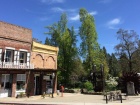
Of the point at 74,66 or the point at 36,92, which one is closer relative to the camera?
the point at 36,92

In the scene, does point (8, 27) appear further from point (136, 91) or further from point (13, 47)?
point (136, 91)

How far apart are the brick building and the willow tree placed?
52.8 ft

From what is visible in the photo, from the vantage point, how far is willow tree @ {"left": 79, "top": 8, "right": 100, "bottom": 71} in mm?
45766

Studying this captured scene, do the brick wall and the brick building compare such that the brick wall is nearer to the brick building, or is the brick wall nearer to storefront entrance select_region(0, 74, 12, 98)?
the brick building

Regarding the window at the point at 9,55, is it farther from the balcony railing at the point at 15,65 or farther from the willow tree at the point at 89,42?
the willow tree at the point at 89,42

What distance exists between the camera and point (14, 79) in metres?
25.9

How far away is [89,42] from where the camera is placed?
152 ft

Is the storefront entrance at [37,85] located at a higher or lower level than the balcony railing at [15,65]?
lower

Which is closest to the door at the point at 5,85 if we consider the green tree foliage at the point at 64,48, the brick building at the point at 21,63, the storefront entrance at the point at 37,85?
the brick building at the point at 21,63

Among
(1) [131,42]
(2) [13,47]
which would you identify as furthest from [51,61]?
(1) [131,42]

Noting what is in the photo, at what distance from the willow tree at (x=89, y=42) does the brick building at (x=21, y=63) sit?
16102 millimetres

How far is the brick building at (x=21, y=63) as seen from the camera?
25.0m

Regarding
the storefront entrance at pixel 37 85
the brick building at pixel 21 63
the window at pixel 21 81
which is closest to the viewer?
the brick building at pixel 21 63

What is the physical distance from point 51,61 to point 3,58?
9.58 meters
